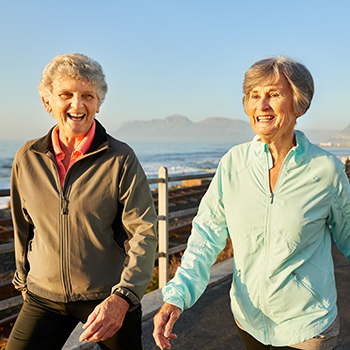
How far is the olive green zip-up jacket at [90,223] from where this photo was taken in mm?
1941

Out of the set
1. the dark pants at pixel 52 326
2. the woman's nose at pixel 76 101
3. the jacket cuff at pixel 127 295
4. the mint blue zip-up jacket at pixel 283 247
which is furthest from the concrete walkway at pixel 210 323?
the woman's nose at pixel 76 101

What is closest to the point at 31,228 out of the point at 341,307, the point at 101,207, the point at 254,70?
the point at 101,207

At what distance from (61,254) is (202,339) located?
2244 mm

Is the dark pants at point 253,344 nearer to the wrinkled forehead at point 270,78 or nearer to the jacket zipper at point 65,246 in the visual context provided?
the jacket zipper at point 65,246

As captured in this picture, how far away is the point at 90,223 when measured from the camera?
1.93 m

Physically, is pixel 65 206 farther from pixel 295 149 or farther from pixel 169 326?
pixel 295 149

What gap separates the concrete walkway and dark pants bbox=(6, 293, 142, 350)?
4.61 feet

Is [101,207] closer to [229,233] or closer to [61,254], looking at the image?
[61,254]

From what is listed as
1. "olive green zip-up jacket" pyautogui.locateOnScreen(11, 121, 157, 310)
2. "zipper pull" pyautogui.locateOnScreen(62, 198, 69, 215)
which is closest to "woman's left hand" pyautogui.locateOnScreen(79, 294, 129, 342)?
"olive green zip-up jacket" pyautogui.locateOnScreen(11, 121, 157, 310)

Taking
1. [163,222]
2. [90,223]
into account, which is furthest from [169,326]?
[163,222]

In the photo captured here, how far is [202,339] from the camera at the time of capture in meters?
3.69

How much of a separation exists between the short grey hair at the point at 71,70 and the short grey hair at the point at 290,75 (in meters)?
0.82

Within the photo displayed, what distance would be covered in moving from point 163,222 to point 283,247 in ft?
10.8

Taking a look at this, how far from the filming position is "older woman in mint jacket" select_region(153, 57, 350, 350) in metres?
1.66
